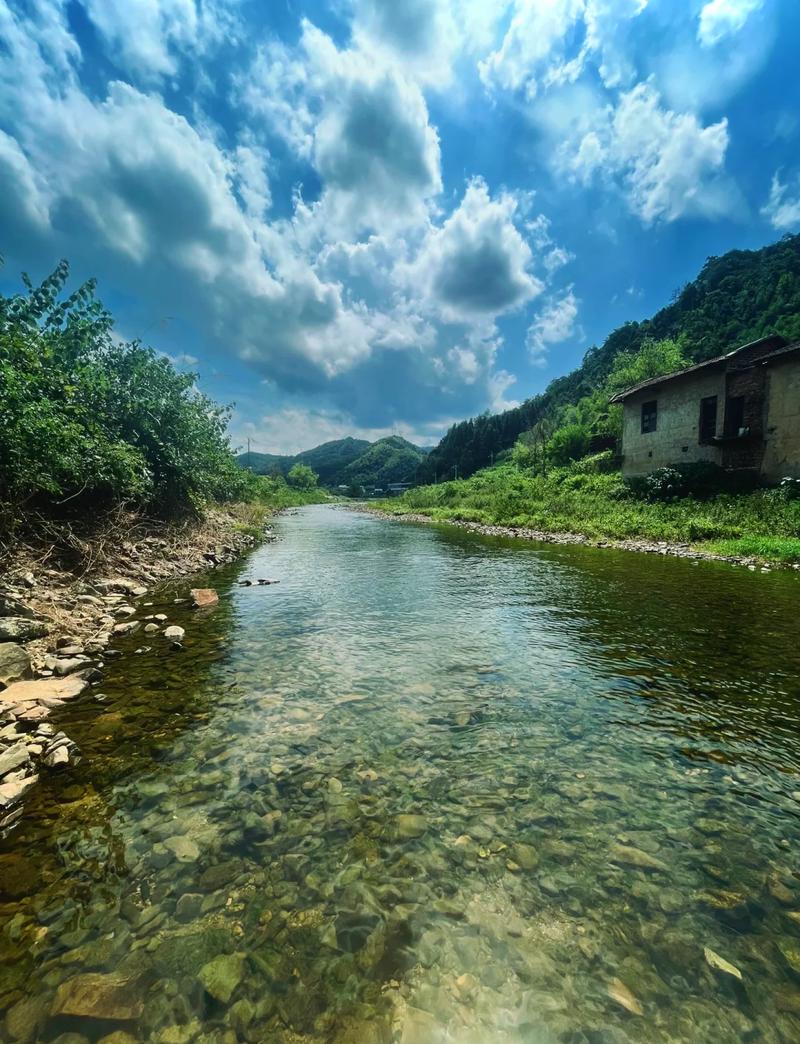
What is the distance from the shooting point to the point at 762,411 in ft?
85.0

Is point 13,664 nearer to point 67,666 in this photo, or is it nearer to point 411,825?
point 67,666

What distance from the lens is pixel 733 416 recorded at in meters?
28.4

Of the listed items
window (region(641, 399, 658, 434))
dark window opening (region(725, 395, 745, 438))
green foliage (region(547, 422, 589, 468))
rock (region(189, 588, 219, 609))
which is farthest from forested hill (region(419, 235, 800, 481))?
rock (region(189, 588, 219, 609))

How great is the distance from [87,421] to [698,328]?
102736 mm

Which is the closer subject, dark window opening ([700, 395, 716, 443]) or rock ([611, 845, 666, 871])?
rock ([611, 845, 666, 871])

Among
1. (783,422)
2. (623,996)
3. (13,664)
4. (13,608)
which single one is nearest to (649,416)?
(783,422)

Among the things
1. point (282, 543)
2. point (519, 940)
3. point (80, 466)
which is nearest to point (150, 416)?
point (80, 466)

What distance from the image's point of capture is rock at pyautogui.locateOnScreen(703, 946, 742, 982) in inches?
102

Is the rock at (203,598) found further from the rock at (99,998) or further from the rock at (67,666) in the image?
the rock at (99,998)

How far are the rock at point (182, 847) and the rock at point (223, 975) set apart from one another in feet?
2.88

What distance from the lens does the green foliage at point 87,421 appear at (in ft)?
28.5

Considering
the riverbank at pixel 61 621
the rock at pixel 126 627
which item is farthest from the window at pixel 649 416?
the rock at pixel 126 627

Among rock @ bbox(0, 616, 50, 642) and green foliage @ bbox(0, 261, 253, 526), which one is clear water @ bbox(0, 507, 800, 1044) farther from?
green foliage @ bbox(0, 261, 253, 526)

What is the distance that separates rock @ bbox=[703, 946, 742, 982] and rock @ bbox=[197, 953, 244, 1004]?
2.87 m
